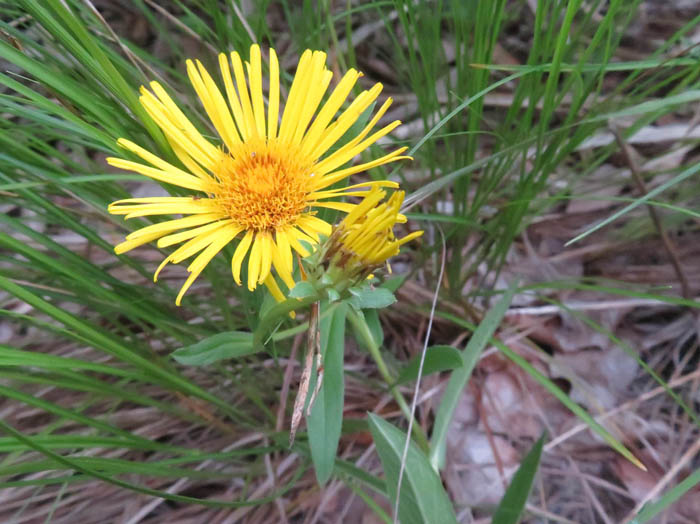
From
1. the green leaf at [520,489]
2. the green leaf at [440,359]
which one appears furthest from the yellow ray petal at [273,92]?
the green leaf at [520,489]

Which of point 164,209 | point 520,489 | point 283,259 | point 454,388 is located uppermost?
point 164,209

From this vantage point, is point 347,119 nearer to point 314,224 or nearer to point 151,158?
point 314,224

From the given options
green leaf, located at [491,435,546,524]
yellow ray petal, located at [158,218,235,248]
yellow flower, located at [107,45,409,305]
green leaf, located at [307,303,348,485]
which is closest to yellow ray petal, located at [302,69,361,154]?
yellow flower, located at [107,45,409,305]

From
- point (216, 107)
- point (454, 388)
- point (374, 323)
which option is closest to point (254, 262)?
point (374, 323)

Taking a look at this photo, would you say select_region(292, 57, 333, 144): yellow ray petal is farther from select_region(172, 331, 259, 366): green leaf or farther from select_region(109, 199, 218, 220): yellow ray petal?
select_region(172, 331, 259, 366): green leaf

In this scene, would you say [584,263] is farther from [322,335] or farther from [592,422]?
[322,335]

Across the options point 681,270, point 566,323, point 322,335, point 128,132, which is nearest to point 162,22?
point 128,132
